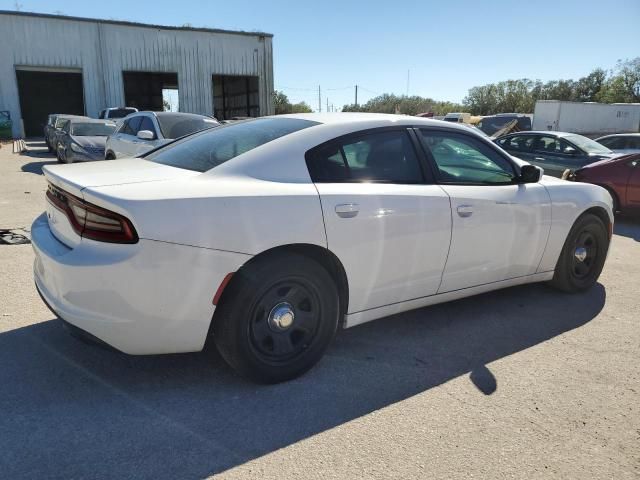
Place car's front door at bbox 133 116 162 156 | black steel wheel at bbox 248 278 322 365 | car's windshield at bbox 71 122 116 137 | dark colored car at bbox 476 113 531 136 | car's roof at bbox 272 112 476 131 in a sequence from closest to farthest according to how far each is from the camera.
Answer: black steel wheel at bbox 248 278 322 365 → car's roof at bbox 272 112 476 131 → car's front door at bbox 133 116 162 156 → car's windshield at bbox 71 122 116 137 → dark colored car at bbox 476 113 531 136

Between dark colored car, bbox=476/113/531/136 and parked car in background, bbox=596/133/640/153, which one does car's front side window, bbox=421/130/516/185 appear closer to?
parked car in background, bbox=596/133/640/153

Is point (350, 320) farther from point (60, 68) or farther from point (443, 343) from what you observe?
point (60, 68)

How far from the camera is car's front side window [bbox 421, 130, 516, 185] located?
3.57 metres

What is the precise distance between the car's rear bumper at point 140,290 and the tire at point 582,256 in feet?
10.2

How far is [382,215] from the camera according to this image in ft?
9.98

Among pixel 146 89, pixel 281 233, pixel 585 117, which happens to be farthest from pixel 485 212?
pixel 146 89

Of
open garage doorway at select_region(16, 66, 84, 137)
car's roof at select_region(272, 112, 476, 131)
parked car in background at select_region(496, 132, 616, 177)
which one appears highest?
open garage doorway at select_region(16, 66, 84, 137)

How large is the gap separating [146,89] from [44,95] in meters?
6.84

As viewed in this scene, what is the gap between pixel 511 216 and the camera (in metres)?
3.76

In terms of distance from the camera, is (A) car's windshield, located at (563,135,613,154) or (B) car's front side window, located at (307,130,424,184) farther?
(A) car's windshield, located at (563,135,613,154)

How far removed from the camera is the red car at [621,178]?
841 cm

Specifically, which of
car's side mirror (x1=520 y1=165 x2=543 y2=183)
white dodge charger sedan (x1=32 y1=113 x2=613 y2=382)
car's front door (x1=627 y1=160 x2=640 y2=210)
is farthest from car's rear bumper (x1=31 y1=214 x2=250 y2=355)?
car's front door (x1=627 y1=160 x2=640 y2=210)

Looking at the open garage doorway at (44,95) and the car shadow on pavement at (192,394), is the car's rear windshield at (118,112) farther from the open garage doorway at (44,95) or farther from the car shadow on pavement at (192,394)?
the car shadow on pavement at (192,394)

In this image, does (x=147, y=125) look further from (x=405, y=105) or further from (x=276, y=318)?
(x=405, y=105)
